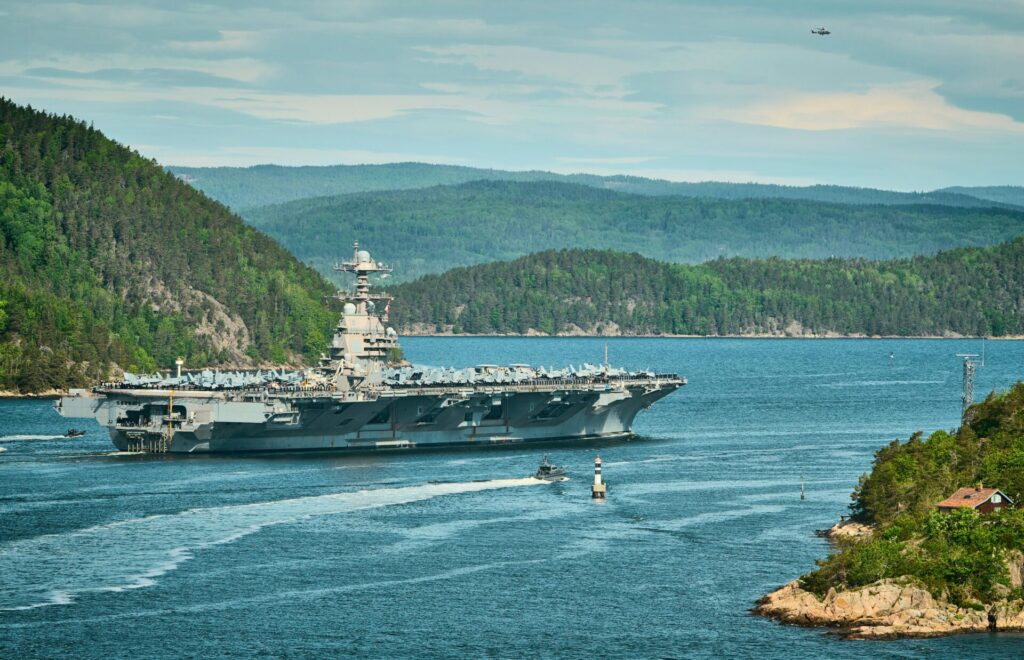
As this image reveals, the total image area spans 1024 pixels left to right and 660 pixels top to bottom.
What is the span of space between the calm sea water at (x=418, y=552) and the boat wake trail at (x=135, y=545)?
16cm

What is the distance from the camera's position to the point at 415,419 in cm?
9450

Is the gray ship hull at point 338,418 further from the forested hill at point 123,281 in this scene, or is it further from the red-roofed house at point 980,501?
the forested hill at point 123,281

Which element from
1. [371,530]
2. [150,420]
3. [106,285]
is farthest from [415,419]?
[106,285]

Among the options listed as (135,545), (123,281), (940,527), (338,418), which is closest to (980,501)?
(940,527)

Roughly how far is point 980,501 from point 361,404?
43.6 metres

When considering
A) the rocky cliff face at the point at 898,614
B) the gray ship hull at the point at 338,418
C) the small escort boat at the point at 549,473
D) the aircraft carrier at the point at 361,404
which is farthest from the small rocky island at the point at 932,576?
the aircraft carrier at the point at 361,404

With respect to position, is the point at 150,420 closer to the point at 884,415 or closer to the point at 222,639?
the point at 222,639

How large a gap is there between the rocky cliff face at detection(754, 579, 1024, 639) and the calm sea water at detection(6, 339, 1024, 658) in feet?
2.52

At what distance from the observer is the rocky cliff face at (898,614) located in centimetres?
4853

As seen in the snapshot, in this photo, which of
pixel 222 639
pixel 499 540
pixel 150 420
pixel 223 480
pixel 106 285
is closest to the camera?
pixel 222 639

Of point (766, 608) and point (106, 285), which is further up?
point (106, 285)

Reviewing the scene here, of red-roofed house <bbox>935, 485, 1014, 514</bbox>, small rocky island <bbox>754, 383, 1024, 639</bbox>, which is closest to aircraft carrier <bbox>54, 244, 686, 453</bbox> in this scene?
small rocky island <bbox>754, 383, 1024, 639</bbox>

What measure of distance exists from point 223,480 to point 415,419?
17252 mm

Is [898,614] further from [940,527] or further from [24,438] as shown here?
[24,438]
